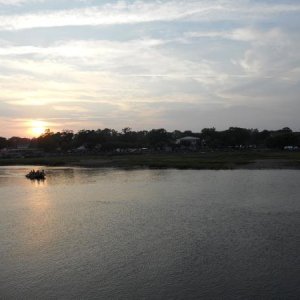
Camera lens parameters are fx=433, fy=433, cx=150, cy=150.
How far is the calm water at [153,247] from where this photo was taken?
44.9 ft

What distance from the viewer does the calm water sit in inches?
538

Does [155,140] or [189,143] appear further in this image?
[189,143]

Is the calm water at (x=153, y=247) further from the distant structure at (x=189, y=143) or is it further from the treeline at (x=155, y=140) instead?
the distant structure at (x=189, y=143)

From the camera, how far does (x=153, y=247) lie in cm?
1820

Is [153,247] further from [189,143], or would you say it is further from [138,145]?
[189,143]

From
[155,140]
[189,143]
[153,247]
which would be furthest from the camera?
[189,143]

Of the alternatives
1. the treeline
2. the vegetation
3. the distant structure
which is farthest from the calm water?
the distant structure

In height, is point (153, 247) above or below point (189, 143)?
below

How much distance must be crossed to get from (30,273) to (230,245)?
817 cm

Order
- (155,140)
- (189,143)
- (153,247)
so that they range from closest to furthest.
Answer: (153,247)
(155,140)
(189,143)

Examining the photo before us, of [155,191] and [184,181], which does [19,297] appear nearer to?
[155,191]

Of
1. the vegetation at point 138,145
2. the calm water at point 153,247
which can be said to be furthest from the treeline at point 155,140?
the calm water at point 153,247

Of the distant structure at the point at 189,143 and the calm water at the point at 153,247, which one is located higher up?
the distant structure at the point at 189,143

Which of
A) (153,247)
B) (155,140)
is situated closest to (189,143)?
(155,140)
